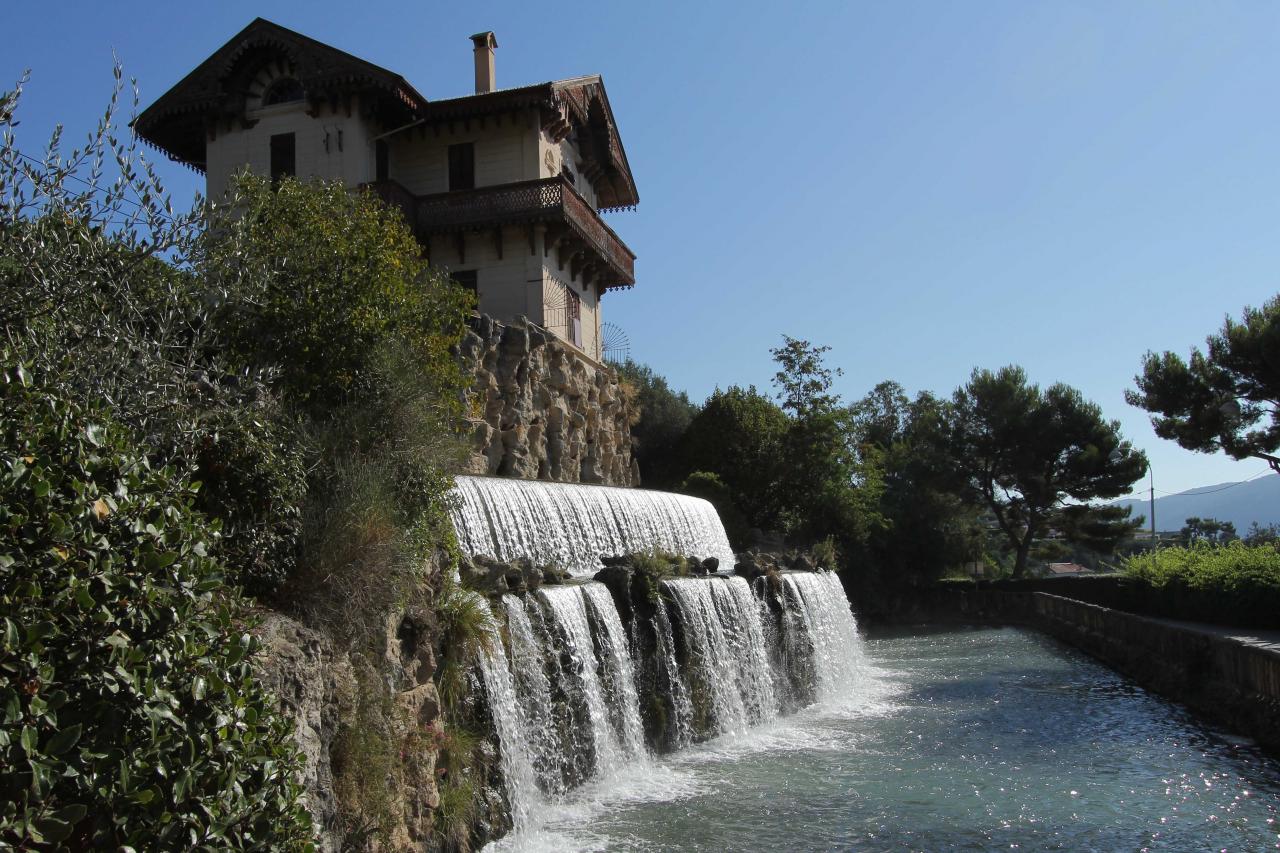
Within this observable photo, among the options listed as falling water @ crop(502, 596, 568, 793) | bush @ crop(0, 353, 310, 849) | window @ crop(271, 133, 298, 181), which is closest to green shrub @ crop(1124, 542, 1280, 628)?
falling water @ crop(502, 596, 568, 793)

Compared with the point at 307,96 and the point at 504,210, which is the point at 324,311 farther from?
the point at 307,96

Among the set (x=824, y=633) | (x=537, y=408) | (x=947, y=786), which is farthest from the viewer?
(x=537, y=408)

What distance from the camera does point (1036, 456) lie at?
40.1 meters

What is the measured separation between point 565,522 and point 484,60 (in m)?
14.7

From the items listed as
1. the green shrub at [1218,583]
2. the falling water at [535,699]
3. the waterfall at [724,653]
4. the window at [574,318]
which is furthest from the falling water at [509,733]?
the window at [574,318]

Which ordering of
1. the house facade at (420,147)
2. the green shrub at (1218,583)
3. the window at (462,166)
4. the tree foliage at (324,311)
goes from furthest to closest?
1. the window at (462,166)
2. the house facade at (420,147)
3. the green shrub at (1218,583)
4. the tree foliage at (324,311)

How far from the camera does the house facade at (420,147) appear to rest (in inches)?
830

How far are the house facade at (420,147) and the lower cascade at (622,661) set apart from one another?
6.66 m

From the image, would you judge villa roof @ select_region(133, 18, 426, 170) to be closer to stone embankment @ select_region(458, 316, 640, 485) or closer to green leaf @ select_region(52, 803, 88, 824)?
stone embankment @ select_region(458, 316, 640, 485)

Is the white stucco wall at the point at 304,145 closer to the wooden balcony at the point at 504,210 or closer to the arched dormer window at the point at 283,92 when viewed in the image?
the arched dormer window at the point at 283,92

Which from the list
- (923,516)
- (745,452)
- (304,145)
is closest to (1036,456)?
(923,516)

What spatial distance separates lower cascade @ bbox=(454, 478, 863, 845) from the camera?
9.83m

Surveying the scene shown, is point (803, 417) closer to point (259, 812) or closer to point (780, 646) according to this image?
point (780, 646)

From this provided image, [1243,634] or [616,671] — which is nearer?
[616,671]
